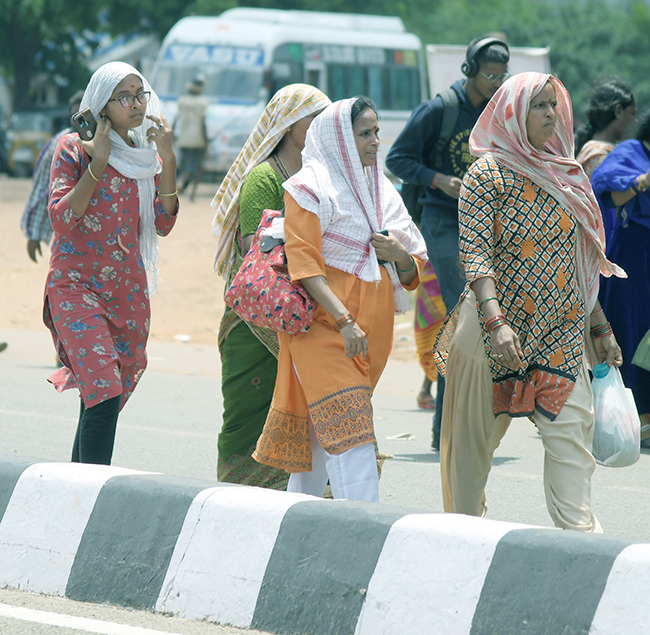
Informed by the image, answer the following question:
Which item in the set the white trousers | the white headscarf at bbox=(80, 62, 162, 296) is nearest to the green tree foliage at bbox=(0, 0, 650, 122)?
the white headscarf at bbox=(80, 62, 162, 296)

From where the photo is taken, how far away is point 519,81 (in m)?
3.89

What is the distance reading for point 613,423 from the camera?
3928mm

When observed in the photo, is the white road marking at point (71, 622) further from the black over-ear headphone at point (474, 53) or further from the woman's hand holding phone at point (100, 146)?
the black over-ear headphone at point (474, 53)

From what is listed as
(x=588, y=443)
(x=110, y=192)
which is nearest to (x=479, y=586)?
(x=588, y=443)

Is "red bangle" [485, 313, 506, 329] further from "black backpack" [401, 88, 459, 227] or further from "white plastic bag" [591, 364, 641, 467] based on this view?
"black backpack" [401, 88, 459, 227]

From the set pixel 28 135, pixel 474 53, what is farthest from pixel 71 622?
pixel 28 135

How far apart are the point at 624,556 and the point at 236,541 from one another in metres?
1.15

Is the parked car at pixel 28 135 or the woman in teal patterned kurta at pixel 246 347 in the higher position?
the woman in teal patterned kurta at pixel 246 347

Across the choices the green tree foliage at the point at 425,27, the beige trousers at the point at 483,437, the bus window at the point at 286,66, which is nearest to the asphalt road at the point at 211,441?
the beige trousers at the point at 483,437

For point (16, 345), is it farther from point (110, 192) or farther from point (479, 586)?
point (479, 586)

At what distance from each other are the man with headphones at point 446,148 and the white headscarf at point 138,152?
4.80ft

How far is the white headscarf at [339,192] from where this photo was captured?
391 cm

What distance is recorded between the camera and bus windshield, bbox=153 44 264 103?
901 inches

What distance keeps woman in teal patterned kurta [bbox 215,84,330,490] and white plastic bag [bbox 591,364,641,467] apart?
1.24 meters
